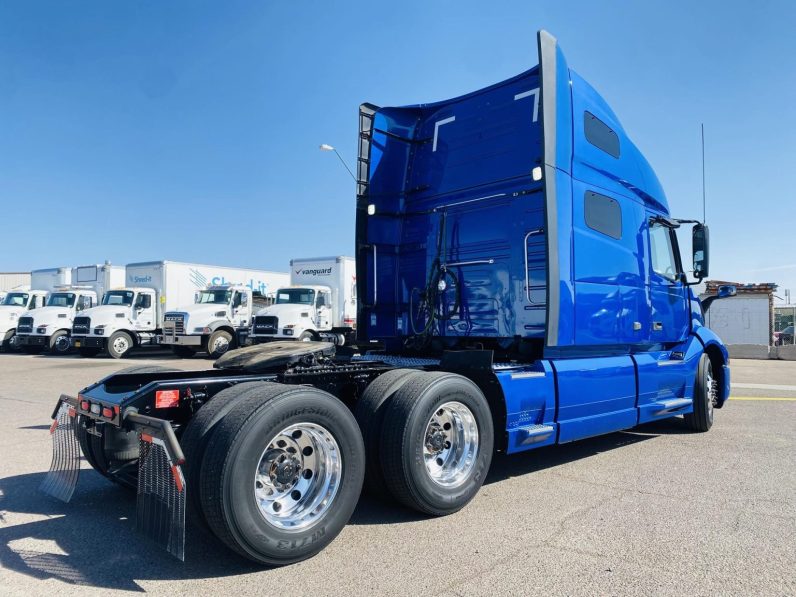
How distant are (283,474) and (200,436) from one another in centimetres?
55

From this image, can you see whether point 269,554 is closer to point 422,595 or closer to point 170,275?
point 422,595

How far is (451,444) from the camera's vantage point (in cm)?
444

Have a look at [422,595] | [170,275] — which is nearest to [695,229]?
[422,595]

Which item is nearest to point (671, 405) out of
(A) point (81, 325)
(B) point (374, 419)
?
(B) point (374, 419)

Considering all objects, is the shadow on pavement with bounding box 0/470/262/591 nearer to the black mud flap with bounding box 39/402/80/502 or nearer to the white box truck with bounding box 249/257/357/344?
Answer: the black mud flap with bounding box 39/402/80/502

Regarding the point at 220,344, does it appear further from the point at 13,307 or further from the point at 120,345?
the point at 13,307

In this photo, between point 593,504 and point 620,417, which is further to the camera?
point 620,417

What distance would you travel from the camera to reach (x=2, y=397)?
9.99 m

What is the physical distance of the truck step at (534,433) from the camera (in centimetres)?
473

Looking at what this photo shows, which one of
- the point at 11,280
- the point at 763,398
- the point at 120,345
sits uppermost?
the point at 11,280

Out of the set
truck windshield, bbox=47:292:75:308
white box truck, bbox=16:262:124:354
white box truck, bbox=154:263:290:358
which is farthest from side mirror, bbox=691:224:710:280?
truck windshield, bbox=47:292:75:308

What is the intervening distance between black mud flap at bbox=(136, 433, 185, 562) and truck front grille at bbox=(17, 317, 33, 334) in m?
23.0

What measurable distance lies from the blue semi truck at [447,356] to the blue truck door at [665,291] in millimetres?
A: 33

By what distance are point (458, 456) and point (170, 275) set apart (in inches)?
772
